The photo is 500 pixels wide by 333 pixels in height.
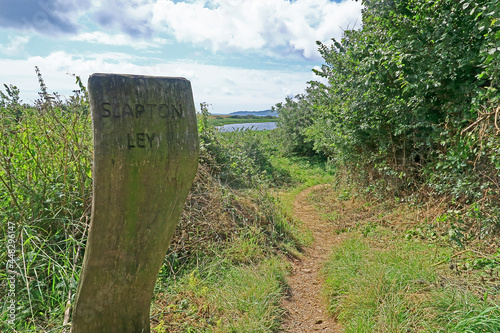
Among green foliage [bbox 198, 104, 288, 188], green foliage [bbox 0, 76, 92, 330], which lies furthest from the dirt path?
green foliage [bbox 0, 76, 92, 330]

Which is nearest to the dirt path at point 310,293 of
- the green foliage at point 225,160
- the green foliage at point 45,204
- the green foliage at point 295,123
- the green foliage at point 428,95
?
the green foliage at point 225,160

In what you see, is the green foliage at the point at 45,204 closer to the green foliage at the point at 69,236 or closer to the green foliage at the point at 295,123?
the green foliage at the point at 69,236

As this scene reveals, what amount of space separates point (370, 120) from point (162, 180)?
5541mm

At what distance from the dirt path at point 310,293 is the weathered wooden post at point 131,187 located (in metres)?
1.91

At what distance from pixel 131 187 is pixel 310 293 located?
9.72ft

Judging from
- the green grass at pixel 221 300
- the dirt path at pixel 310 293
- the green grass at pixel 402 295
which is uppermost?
the green grass at pixel 402 295

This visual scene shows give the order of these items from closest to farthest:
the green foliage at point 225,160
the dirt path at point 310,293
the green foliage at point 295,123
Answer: the dirt path at point 310,293 → the green foliage at point 225,160 → the green foliage at point 295,123

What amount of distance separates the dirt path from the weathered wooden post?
6.27 feet

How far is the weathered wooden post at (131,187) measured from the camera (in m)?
1.55

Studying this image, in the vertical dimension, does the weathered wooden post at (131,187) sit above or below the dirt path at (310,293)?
above

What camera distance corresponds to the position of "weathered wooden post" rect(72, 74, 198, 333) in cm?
155

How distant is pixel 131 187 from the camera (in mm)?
1622

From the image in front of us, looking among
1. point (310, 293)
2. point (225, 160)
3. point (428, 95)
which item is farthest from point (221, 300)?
point (428, 95)

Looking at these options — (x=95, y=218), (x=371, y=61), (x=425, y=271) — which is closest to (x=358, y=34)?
(x=371, y=61)
